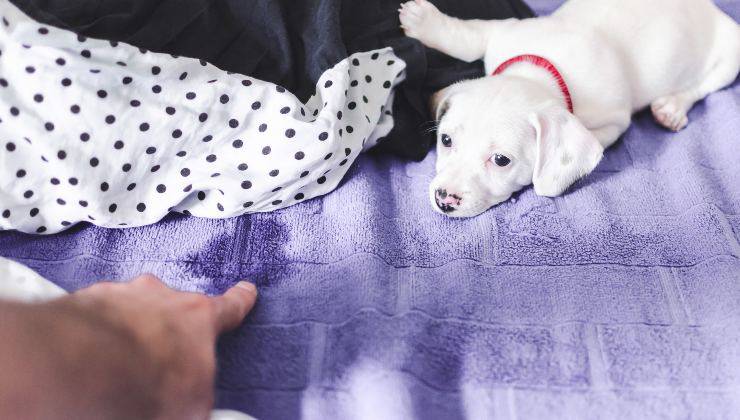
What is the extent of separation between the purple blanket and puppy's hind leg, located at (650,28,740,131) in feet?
0.73

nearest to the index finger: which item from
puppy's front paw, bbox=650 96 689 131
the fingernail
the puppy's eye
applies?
the fingernail

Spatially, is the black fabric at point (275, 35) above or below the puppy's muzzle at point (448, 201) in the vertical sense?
above

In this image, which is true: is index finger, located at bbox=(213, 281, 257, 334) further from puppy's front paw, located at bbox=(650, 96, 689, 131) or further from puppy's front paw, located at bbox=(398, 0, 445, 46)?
puppy's front paw, located at bbox=(650, 96, 689, 131)

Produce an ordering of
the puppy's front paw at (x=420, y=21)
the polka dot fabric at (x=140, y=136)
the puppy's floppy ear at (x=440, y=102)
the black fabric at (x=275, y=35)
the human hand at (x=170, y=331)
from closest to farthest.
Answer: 1. the human hand at (x=170, y=331)
2. the polka dot fabric at (x=140, y=136)
3. the black fabric at (x=275, y=35)
4. the puppy's floppy ear at (x=440, y=102)
5. the puppy's front paw at (x=420, y=21)

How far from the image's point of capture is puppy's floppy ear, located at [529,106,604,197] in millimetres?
1298

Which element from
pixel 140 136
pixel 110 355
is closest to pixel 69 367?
pixel 110 355

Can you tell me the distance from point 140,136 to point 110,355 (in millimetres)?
488

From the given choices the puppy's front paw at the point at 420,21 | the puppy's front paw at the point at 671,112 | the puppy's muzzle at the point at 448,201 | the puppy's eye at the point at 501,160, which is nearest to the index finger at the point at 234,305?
the puppy's muzzle at the point at 448,201

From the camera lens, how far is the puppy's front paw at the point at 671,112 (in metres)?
1.54

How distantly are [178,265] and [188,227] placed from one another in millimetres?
98

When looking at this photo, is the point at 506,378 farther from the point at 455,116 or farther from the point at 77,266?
the point at 77,266

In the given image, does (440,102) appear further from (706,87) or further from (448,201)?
(706,87)

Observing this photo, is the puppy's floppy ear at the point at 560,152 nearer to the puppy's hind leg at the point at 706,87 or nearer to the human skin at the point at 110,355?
the puppy's hind leg at the point at 706,87

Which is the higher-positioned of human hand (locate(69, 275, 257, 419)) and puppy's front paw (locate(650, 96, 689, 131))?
human hand (locate(69, 275, 257, 419))
